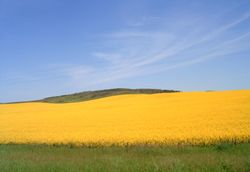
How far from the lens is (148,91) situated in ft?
267

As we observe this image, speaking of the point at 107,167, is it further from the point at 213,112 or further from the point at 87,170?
the point at 213,112

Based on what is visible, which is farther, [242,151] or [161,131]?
[161,131]

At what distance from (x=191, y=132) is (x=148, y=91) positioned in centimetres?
6075

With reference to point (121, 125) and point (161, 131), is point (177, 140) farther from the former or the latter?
point (121, 125)

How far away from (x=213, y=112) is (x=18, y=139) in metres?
13.1

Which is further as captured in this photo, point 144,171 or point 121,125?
point 121,125

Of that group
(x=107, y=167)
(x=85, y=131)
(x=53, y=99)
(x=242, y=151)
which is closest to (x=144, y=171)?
(x=107, y=167)

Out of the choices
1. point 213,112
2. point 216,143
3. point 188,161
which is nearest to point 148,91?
point 213,112

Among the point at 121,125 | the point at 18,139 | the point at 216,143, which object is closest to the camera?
the point at 216,143

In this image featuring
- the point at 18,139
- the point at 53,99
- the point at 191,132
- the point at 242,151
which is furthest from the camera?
the point at 53,99

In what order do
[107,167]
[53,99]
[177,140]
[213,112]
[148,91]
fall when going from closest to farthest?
[107,167] < [177,140] < [213,112] < [148,91] < [53,99]

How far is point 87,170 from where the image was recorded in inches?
404

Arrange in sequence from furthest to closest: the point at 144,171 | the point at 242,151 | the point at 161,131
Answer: the point at 161,131 < the point at 242,151 < the point at 144,171

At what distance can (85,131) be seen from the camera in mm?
24922
